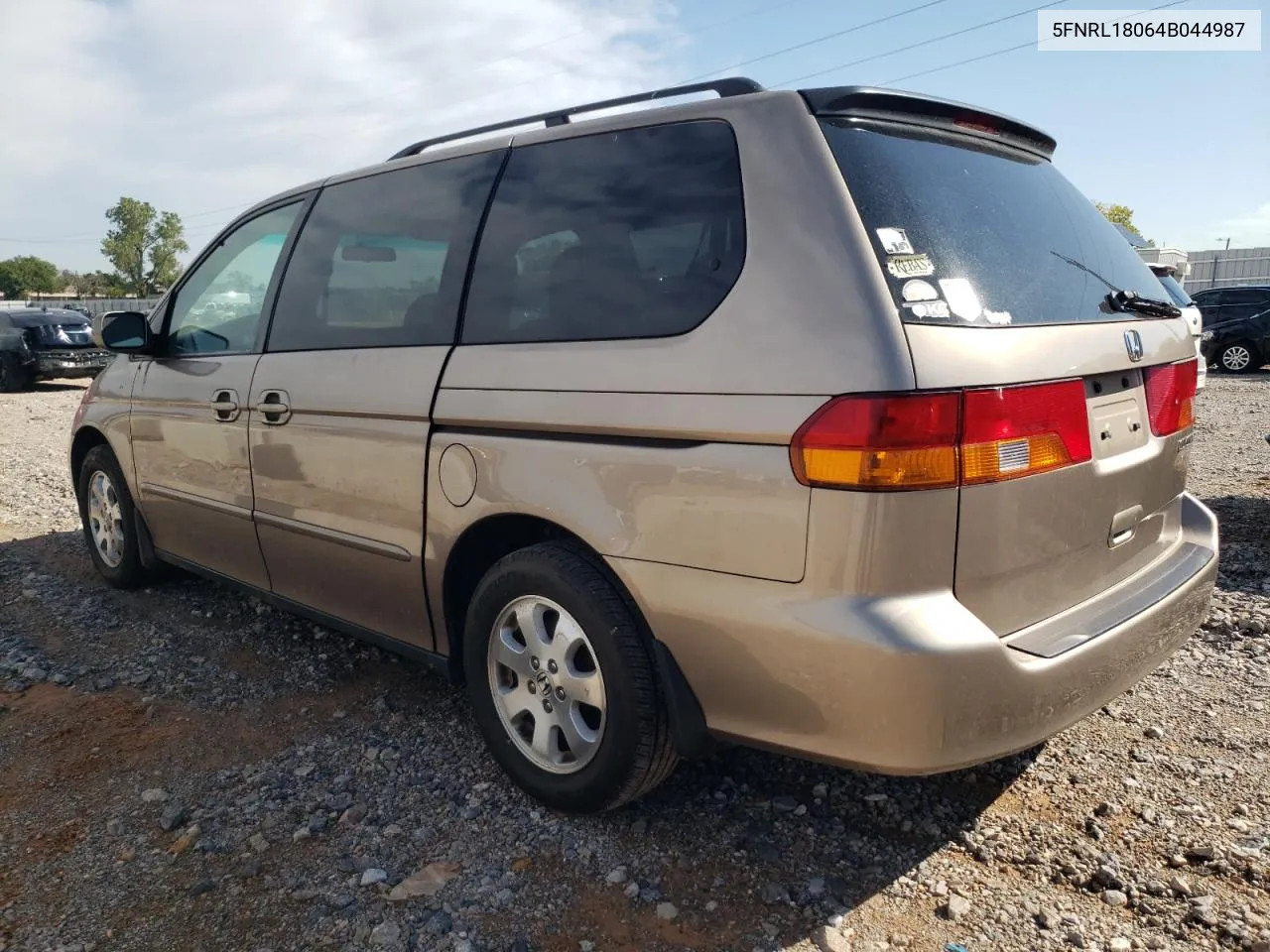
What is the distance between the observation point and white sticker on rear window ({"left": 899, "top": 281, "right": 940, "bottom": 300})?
202 centimetres

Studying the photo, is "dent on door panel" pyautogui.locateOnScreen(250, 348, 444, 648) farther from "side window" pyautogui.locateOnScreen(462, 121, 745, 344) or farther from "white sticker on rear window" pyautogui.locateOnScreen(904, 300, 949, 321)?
"white sticker on rear window" pyautogui.locateOnScreen(904, 300, 949, 321)


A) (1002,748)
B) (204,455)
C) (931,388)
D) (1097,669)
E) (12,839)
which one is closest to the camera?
(931,388)

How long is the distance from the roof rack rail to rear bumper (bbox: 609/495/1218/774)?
1.28 metres

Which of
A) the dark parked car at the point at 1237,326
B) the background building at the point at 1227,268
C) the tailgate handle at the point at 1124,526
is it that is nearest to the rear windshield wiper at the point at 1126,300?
the tailgate handle at the point at 1124,526

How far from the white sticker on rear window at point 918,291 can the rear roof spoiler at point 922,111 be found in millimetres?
514

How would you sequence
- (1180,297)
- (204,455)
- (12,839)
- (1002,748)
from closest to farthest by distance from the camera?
(1002,748) < (12,839) < (204,455) < (1180,297)

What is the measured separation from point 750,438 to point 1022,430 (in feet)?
1.97

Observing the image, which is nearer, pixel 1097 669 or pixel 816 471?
pixel 816 471

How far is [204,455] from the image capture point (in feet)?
12.8

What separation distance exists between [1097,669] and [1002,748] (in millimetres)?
355

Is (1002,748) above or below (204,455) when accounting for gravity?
below

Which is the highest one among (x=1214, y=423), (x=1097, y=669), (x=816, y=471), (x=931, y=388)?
(x=931, y=388)

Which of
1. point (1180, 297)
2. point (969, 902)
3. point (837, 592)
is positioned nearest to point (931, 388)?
point (837, 592)

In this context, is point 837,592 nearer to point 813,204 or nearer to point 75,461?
point 813,204
